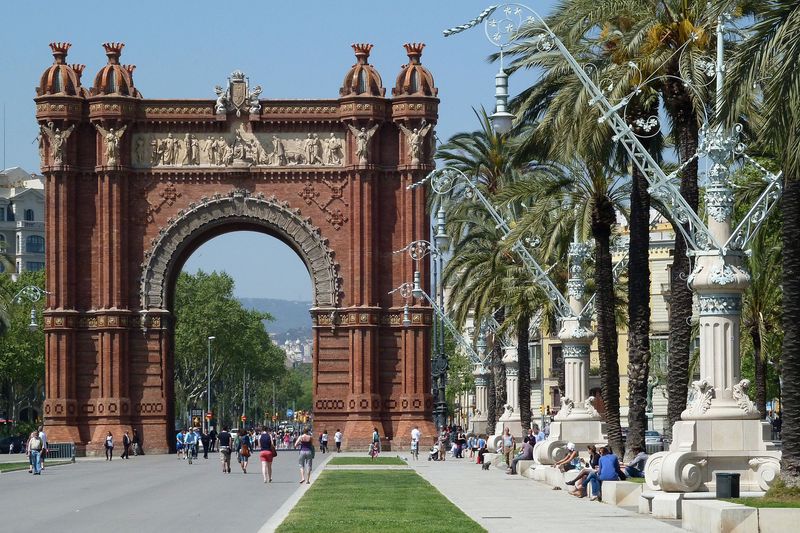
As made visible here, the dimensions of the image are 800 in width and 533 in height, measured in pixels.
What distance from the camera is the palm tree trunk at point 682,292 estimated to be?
34.0m

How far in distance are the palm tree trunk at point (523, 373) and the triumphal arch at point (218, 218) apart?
16.3m

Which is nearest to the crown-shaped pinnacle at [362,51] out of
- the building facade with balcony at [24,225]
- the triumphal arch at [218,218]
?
the triumphal arch at [218,218]

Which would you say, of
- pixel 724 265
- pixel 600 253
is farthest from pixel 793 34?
pixel 600 253

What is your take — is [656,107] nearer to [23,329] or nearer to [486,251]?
[486,251]

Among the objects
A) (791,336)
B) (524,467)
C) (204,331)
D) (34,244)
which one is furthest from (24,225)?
(791,336)

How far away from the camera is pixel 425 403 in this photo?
250 feet

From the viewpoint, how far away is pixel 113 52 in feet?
250

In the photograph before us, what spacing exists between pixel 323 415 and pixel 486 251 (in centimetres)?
1551

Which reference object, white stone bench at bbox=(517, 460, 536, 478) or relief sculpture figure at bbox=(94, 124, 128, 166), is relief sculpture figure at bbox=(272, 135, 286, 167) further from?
white stone bench at bbox=(517, 460, 536, 478)

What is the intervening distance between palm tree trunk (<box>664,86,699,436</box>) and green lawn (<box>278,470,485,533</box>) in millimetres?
5178

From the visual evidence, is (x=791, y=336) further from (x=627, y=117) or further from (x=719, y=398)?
(x=627, y=117)

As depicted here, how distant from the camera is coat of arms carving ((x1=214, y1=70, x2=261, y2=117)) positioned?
3036 inches

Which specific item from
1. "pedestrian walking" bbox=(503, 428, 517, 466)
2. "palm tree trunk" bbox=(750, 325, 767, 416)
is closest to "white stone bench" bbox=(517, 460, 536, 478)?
"pedestrian walking" bbox=(503, 428, 517, 466)

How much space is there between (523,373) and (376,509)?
28078mm
